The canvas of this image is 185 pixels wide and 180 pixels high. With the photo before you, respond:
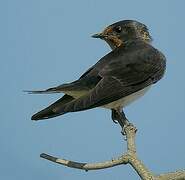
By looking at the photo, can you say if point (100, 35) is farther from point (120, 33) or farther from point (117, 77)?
point (117, 77)

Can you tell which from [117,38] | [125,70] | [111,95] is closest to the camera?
[111,95]

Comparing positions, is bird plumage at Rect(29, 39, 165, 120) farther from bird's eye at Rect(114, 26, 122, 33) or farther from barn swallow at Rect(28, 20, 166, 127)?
bird's eye at Rect(114, 26, 122, 33)

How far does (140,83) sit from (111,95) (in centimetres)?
45

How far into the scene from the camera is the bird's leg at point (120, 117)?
4230 mm

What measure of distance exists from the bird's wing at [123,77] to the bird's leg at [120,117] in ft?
0.58

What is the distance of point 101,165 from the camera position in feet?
10.7

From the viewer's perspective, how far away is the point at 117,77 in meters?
4.33

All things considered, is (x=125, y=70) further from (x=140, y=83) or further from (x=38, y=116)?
(x=38, y=116)

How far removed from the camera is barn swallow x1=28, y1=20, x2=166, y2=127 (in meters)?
3.91

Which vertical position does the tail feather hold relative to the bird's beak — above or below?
below

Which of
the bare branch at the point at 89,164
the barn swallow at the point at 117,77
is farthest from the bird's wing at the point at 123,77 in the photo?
the bare branch at the point at 89,164

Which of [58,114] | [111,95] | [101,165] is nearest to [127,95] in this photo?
[111,95]

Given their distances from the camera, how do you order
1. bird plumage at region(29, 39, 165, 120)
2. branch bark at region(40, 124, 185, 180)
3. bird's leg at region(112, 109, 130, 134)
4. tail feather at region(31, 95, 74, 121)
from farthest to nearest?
bird's leg at region(112, 109, 130, 134), bird plumage at region(29, 39, 165, 120), tail feather at region(31, 95, 74, 121), branch bark at region(40, 124, 185, 180)

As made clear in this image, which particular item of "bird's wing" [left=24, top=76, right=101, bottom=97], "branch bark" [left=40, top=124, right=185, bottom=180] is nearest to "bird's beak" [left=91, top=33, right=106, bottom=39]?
"bird's wing" [left=24, top=76, right=101, bottom=97]
